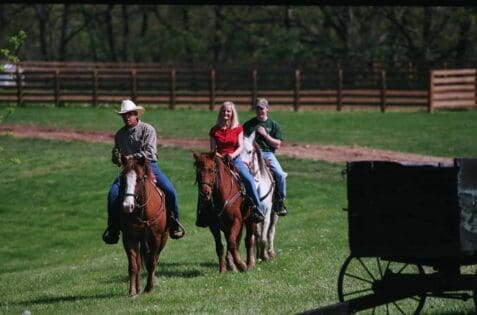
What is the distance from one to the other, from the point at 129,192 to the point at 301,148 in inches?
909

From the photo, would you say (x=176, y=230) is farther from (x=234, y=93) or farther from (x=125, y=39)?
(x=125, y=39)

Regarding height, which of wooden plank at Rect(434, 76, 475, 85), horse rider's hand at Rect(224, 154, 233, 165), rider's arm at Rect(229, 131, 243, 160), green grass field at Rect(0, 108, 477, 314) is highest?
rider's arm at Rect(229, 131, 243, 160)

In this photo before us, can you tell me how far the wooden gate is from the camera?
4844 cm

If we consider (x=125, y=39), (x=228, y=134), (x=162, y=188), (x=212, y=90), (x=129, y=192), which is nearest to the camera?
(x=129, y=192)

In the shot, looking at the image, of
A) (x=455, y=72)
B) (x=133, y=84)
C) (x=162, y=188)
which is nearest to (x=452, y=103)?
(x=455, y=72)

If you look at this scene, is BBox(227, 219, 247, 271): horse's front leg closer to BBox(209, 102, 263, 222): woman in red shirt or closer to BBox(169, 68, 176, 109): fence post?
BBox(209, 102, 263, 222): woman in red shirt

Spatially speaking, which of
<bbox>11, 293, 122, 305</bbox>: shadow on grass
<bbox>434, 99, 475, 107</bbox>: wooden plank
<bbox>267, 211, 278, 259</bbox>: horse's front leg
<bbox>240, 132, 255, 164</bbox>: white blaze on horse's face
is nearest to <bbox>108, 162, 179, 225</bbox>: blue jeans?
<bbox>11, 293, 122, 305</bbox>: shadow on grass

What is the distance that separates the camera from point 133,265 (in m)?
15.5

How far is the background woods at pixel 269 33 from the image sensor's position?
60.1 m

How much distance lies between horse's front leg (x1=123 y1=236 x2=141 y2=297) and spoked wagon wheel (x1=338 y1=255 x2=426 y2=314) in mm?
2674

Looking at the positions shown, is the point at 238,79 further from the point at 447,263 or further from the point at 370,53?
the point at 447,263

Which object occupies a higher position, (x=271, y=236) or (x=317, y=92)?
(x=317, y=92)

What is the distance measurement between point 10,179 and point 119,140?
20.0 meters

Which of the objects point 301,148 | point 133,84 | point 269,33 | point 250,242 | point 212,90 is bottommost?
point 301,148
